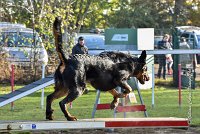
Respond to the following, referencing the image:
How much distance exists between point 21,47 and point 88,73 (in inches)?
566

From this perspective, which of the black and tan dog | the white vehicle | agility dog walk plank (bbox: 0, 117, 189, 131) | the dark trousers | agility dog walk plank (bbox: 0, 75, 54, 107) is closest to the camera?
agility dog walk plank (bbox: 0, 117, 189, 131)

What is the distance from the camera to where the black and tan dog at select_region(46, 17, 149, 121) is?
31.7 feet

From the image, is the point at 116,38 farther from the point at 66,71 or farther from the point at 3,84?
the point at 66,71

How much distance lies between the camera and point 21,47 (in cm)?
2398

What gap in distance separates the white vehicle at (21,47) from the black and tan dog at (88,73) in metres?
13.5

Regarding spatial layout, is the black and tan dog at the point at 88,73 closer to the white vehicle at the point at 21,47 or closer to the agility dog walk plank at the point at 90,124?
the agility dog walk plank at the point at 90,124

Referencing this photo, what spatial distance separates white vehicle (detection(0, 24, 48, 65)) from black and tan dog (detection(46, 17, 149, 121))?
531 inches

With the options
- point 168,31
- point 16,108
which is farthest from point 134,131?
point 168,31

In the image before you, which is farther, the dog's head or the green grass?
the green grass

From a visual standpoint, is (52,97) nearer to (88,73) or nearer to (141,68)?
(88,73)

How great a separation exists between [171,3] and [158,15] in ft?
9.41

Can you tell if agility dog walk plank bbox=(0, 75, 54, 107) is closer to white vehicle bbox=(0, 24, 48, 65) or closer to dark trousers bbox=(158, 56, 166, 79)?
white vehicle bbox=(0, 24, 48, 65)

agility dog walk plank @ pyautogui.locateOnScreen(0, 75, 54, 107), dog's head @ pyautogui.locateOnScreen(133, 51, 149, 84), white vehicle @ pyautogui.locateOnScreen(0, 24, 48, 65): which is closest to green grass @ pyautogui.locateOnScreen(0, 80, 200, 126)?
agility dog walk plank @ pyautogui.locateOnScreen(0, 75, 54, 107)

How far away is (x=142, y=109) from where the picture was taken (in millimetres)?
12086
